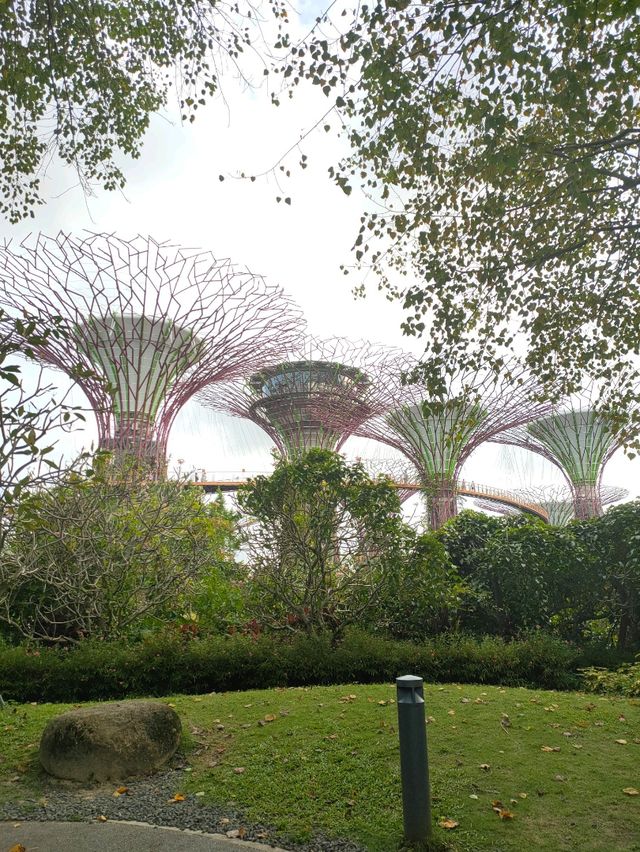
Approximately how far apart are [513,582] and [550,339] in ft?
19.6

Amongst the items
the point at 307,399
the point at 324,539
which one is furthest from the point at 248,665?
the point at 307,399

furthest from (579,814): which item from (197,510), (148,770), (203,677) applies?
(197,510)

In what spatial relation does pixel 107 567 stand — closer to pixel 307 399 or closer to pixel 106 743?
pixel 106 743

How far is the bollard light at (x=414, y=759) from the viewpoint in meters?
3.70

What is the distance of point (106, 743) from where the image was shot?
5.14 metres

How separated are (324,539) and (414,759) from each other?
671 cm

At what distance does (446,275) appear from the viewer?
5.91m

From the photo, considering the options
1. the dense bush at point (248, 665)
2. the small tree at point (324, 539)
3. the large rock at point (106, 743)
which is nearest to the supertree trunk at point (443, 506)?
the small tree at point (324, 539)

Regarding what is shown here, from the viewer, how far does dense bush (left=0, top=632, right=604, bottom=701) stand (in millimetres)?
8438

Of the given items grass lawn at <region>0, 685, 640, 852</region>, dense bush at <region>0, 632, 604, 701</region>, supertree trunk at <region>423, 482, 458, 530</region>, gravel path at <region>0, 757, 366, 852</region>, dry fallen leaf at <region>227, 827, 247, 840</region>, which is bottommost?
dry fallen leaf at <region>227, 827, 247, 840</region>

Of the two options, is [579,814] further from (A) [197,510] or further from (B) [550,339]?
(A) [197,510]

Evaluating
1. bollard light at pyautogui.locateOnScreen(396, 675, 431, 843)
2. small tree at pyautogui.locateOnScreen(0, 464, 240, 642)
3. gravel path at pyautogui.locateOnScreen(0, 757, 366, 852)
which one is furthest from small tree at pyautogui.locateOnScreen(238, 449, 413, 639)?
bollard light at pyautogui.locateOnScreen(396, 675, 431, 843)

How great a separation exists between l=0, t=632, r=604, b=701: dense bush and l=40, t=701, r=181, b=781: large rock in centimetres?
317

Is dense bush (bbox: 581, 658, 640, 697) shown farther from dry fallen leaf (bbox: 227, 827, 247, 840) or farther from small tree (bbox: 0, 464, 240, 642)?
dry fallen leaf (bbox: 227, 827, 247, 840)
